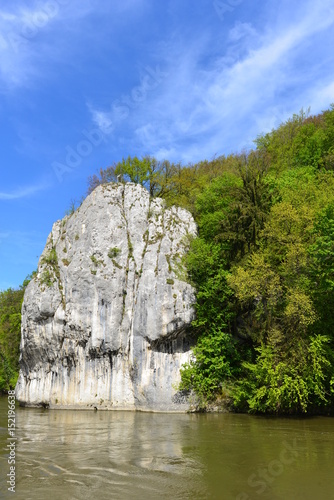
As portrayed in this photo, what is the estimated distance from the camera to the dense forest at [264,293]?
21.4 m

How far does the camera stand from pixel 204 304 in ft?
92.9

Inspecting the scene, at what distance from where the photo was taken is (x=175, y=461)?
454 inches

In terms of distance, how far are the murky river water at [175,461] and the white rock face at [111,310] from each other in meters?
8.73

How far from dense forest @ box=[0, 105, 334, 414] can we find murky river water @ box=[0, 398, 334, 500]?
3135 millimetres

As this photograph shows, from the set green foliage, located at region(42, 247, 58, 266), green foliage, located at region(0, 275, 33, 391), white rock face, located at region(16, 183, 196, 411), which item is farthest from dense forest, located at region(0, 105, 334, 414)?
green foliage, located at region(0, 275, 33, 391)

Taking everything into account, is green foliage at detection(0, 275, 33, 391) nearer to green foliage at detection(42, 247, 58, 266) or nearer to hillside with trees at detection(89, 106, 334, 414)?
green foliage at detection(42, 247, 58, 266)

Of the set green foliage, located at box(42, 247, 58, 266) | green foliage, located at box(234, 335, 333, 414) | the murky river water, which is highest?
green foliage, located at box(42, 247, 58, 266)

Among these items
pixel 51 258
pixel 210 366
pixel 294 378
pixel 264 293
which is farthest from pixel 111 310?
pixel 294 378

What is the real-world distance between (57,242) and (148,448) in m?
25.8

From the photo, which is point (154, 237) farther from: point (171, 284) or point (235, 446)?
point (235, 446)

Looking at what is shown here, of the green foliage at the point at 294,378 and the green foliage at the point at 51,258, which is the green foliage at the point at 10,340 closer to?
the green foliage at the point at 51,258

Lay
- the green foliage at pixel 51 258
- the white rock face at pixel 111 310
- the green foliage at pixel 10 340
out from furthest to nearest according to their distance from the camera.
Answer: the green foliage at pixel 10 340
the green foliage at pixel 51 258
the white rock face at pixel 111 310

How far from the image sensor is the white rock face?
28.3 meters

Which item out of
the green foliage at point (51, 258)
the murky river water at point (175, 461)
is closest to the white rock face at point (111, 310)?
the green foliage at point (51, 258)
